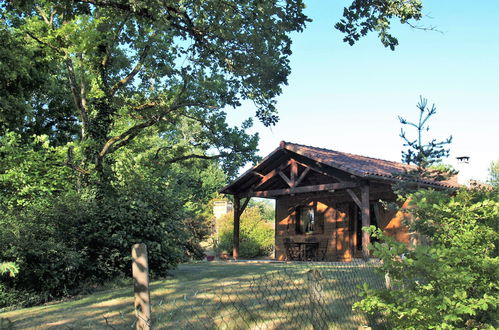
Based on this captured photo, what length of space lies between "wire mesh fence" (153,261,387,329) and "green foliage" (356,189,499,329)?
55 cm

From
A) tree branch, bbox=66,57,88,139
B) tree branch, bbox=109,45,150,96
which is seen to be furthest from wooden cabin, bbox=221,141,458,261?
tree branch, bbox=66,57,88,139

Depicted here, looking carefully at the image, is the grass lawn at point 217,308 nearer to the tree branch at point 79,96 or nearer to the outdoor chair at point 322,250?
the tree branch at point 79,96

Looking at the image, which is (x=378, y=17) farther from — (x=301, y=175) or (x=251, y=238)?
(x=251, y=238)

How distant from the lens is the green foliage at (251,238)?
951 inches

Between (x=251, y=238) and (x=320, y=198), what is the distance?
5995mm

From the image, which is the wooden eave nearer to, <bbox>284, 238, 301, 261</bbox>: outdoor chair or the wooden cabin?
the wooden cabin

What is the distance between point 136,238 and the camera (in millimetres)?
10227

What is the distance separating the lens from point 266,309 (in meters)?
6.76

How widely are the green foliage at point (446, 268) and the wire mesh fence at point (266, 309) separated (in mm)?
552

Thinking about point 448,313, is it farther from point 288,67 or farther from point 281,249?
point 281,249

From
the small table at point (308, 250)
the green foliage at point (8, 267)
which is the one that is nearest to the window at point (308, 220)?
the small table at point (308, 250)

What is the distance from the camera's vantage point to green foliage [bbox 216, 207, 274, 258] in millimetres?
24156

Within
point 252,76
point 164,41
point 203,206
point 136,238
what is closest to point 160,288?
point 136,238

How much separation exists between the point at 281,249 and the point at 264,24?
629 inches
